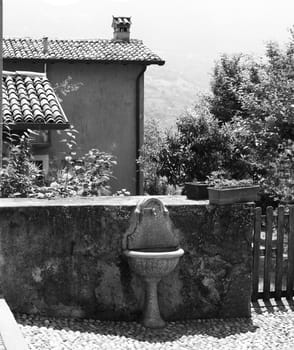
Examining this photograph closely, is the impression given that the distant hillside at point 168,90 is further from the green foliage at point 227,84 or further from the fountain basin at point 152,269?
the fountain basin at point 152,269

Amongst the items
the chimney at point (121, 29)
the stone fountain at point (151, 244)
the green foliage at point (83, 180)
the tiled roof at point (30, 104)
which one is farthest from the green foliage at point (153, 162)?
the stone fountain at point (151, 244)

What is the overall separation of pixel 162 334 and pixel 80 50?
49.8 ft

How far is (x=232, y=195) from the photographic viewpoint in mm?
7285

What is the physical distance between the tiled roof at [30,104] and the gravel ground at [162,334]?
6391mm

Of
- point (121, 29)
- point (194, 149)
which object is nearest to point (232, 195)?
point (194, 149)

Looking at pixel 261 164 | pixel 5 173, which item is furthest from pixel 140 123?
pixel 5 173

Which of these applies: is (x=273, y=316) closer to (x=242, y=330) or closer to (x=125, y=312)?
(x=242, y=330)

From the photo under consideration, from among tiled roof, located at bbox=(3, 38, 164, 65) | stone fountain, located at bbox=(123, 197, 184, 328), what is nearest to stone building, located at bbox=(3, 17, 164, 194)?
tiled roof, located at bbox=(3, 38, 164, 65)

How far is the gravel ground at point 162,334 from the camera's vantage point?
625 cm

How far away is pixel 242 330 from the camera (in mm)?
7035

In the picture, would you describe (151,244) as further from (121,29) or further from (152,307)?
(121,29)

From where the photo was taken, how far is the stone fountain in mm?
6875

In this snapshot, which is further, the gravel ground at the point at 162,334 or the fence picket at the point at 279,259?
the fence picket at the point at 279,259

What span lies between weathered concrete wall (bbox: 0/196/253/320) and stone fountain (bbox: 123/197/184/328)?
97 mm
